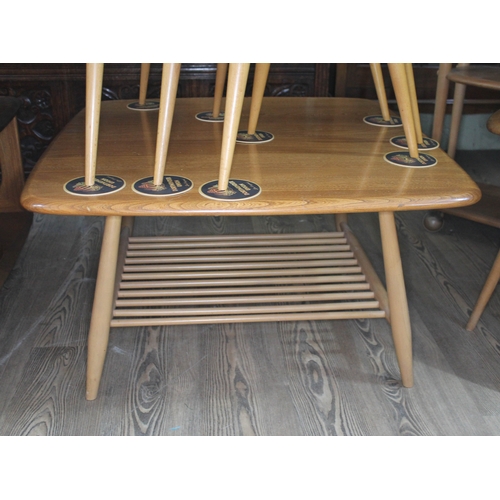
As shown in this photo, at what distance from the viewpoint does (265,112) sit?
158cm

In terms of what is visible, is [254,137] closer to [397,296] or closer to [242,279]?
[242,279]

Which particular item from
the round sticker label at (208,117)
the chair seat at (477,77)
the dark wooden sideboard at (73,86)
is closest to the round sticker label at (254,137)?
the round sticker label at (208,117)

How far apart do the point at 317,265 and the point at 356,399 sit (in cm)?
43

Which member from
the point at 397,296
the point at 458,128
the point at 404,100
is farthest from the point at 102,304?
the point at 458,128

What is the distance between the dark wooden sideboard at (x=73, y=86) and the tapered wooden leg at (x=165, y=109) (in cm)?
122

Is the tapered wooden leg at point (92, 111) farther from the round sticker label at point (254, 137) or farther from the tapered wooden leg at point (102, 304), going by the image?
the round sticker label at point (254, 137)

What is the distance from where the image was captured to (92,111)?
0.99 meters

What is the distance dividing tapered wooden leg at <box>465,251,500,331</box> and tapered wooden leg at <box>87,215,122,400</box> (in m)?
0.90

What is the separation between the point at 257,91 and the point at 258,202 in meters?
0.40

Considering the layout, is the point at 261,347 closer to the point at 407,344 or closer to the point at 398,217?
the point at 407,344

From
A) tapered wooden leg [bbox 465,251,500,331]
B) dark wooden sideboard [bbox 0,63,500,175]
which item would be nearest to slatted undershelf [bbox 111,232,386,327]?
tapered wooden leg [bbox 465,251,500,331]

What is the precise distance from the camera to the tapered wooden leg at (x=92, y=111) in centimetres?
92

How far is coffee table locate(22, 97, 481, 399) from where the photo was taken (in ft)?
3.43
